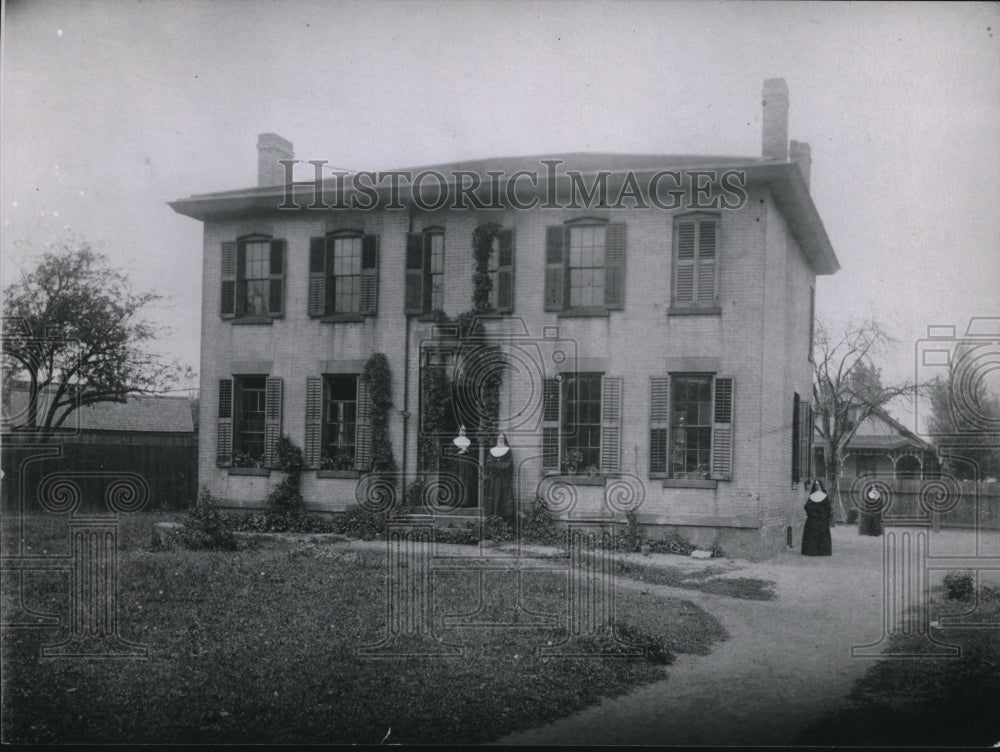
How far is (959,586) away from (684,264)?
5.47m

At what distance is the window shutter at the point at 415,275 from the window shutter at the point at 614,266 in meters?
2.75

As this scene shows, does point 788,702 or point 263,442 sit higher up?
point 263,442

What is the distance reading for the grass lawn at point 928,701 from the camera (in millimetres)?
6137

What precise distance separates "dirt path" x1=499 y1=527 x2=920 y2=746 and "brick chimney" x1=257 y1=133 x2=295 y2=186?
5301mm

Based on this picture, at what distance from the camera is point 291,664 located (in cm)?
678

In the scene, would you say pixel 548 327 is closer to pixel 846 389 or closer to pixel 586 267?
pixel 586 267

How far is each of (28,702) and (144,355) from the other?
3123 millimetres

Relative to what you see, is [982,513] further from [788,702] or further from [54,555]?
[54,555]

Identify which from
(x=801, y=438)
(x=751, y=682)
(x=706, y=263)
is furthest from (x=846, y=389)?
(x=751, y=682)

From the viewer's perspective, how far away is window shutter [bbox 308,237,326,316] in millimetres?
8633

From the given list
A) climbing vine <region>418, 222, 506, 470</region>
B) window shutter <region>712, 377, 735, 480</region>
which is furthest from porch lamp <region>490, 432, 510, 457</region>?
window shutter <region>712, 377, 735, 480</region>

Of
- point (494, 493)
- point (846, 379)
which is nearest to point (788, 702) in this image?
point (494, 493)

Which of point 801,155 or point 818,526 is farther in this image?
point 818,526

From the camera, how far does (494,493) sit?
29.3 feet
